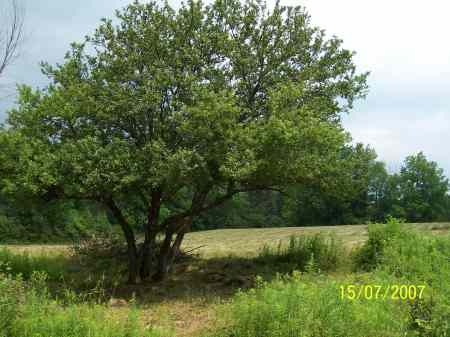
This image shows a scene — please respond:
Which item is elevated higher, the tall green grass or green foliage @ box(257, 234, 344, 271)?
green foliage @ box(257, 234, 344, 271)

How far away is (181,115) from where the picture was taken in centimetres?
1113

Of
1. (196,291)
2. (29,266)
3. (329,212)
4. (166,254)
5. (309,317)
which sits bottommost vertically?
(196,291)

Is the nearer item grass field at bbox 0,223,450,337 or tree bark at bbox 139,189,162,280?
grass field at bbox 0,223,450,337

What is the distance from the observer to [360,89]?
13.7m

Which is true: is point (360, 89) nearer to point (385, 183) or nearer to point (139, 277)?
point (139, 277)

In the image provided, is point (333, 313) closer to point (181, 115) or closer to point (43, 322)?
point (43, 322)

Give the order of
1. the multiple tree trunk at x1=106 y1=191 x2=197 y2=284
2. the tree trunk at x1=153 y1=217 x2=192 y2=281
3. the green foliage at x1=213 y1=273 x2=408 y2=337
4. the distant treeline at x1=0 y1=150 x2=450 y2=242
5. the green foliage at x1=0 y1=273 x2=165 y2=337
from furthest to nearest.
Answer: the distant treeline at x1=0 y1=150 x2=450 y2=242, the tree trunk at x1=153 y1=217 x2=192 y2=281, the multiple tree trunk at x1=106 y1=191 x2=197 y2=284, the green foliage at x1=213 y1=273 x2=408 y2=337, the green foliage at x1=0 y1=273 x2=165 y2=337
